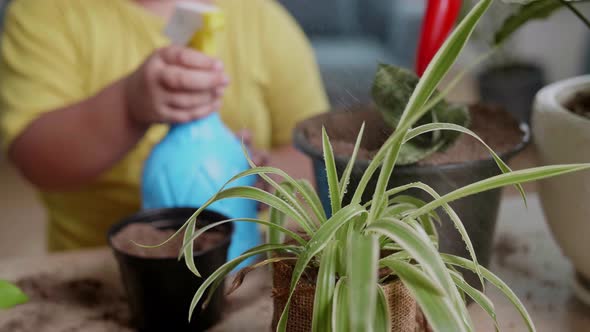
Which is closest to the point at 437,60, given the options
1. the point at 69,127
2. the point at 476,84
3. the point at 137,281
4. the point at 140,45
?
the point at 137,281

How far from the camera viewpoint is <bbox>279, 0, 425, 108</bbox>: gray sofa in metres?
0.38

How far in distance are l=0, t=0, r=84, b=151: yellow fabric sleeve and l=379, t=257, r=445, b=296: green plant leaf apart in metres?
0.60

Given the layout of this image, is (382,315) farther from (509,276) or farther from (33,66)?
(33,66)

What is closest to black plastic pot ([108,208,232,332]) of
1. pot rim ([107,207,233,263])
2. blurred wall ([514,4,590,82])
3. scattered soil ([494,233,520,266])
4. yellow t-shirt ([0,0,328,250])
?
pot rim ([107,207,233,263])

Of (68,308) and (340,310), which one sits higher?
(340,310)

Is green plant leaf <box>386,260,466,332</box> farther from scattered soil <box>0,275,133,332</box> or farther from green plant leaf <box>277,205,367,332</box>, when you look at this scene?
scattered soil <box>0,275,133,332</box>

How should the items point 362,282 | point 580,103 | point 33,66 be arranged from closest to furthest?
point 362,282, point 580,103, point 33,66

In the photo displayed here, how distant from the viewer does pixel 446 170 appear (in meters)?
0.40

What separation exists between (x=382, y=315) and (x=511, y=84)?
193cm

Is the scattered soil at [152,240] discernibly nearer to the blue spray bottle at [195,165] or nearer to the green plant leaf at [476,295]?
the blue spray bottle at [195,165]

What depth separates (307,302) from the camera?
0.33 metres

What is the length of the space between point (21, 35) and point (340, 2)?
47cm

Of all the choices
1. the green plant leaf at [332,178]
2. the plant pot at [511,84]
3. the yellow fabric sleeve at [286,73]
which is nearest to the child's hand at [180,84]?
the green plant leaf at [332,178]

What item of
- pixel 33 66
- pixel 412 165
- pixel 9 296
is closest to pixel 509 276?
pixel 412 165
